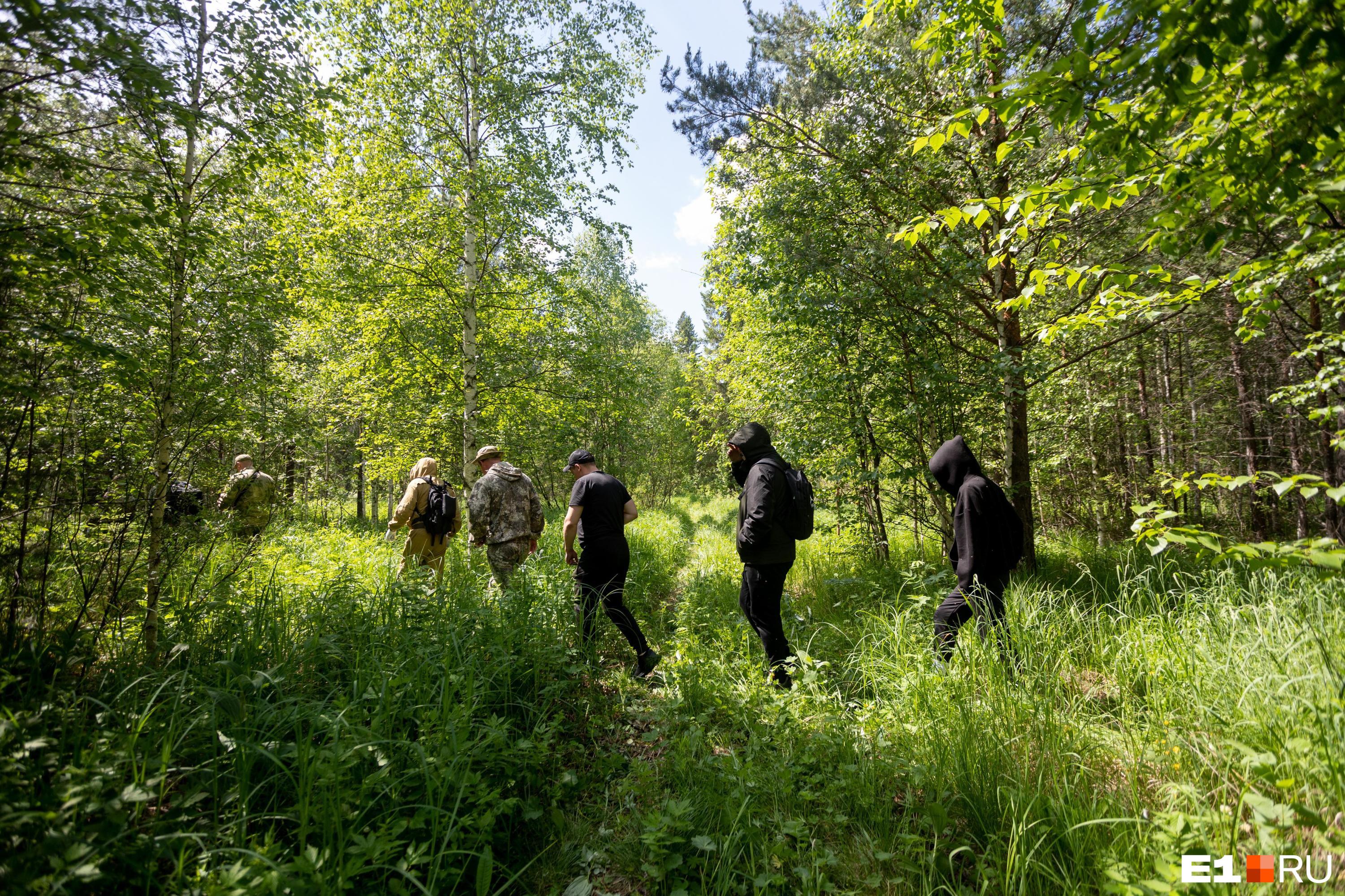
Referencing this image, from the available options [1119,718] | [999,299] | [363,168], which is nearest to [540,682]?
[1119,718]

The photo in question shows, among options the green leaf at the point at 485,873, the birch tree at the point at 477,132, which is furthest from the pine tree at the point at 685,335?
the green leaf at the point at 485,873

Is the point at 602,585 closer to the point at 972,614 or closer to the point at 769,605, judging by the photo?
the point at 769,605

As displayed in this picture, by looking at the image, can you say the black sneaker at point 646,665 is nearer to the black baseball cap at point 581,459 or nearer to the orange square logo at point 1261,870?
the black baseball cap at point 581,459

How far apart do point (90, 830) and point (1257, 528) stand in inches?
617

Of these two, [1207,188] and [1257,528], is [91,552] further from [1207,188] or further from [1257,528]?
[1257,528]

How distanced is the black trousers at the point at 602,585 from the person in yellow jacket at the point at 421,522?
247cm

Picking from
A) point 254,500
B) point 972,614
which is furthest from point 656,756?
point 254,500

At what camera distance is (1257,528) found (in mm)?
9586

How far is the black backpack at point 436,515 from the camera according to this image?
6.28m

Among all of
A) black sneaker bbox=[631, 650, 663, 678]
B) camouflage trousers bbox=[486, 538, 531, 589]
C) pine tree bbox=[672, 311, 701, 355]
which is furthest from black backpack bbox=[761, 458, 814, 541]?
pine tree bbox=[672, 311, 701, 355]

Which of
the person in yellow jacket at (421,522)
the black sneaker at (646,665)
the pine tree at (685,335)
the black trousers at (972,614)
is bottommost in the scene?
the black sneaker at (646,665)

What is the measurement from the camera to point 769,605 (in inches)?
158

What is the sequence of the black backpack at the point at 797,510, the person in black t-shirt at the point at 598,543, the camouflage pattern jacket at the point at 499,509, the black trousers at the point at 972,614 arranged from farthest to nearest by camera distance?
the camouflage pattern jacket at the point at 499,509 < the person in black t-shirt at the point at 598,543 < the black backpack at the point at 797,510 < the black trousers at the point at 972,614

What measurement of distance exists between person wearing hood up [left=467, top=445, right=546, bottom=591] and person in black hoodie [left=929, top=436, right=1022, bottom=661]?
4.00 meters
